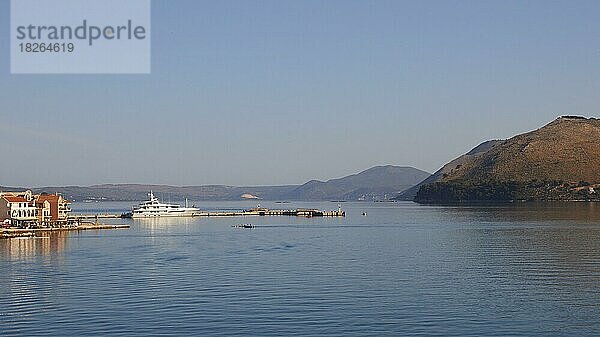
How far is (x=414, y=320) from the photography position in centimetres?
3919

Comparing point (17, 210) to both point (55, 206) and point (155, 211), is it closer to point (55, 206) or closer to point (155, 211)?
point (55, 206)

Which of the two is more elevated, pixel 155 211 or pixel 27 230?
pixel 155 211

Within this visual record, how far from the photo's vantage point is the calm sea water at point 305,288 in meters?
38.3

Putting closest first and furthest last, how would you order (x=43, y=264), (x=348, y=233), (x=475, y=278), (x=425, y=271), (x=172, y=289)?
(x=172, y=289), (x=475, y=278), (x=425, y=271), (x=43, y=264), (x=348, y=233)

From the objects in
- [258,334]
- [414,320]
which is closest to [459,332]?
[414,320]

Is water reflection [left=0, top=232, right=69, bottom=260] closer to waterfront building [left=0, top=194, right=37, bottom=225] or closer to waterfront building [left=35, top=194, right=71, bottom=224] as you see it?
waterfront building [left=0, top=194, right=37, bottom=225]

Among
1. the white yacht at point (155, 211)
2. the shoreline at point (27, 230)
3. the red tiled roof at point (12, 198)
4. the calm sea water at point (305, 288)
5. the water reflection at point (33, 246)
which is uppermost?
the red tiled roof at point (12, 198)

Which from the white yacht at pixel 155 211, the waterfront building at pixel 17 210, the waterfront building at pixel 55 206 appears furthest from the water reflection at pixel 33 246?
the white yacht at pixel 155 211

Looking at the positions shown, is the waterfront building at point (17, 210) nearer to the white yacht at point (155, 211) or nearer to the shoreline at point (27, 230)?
the shoreline at point (27, 230)

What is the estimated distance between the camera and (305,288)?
163 ft

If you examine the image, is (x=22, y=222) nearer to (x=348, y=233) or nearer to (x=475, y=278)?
(x=348, y=233)

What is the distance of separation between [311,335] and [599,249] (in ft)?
156

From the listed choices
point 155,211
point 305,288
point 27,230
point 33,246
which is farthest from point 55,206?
point 305,288

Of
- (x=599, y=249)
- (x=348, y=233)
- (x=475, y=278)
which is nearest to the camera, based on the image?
(x=475, y=278)
